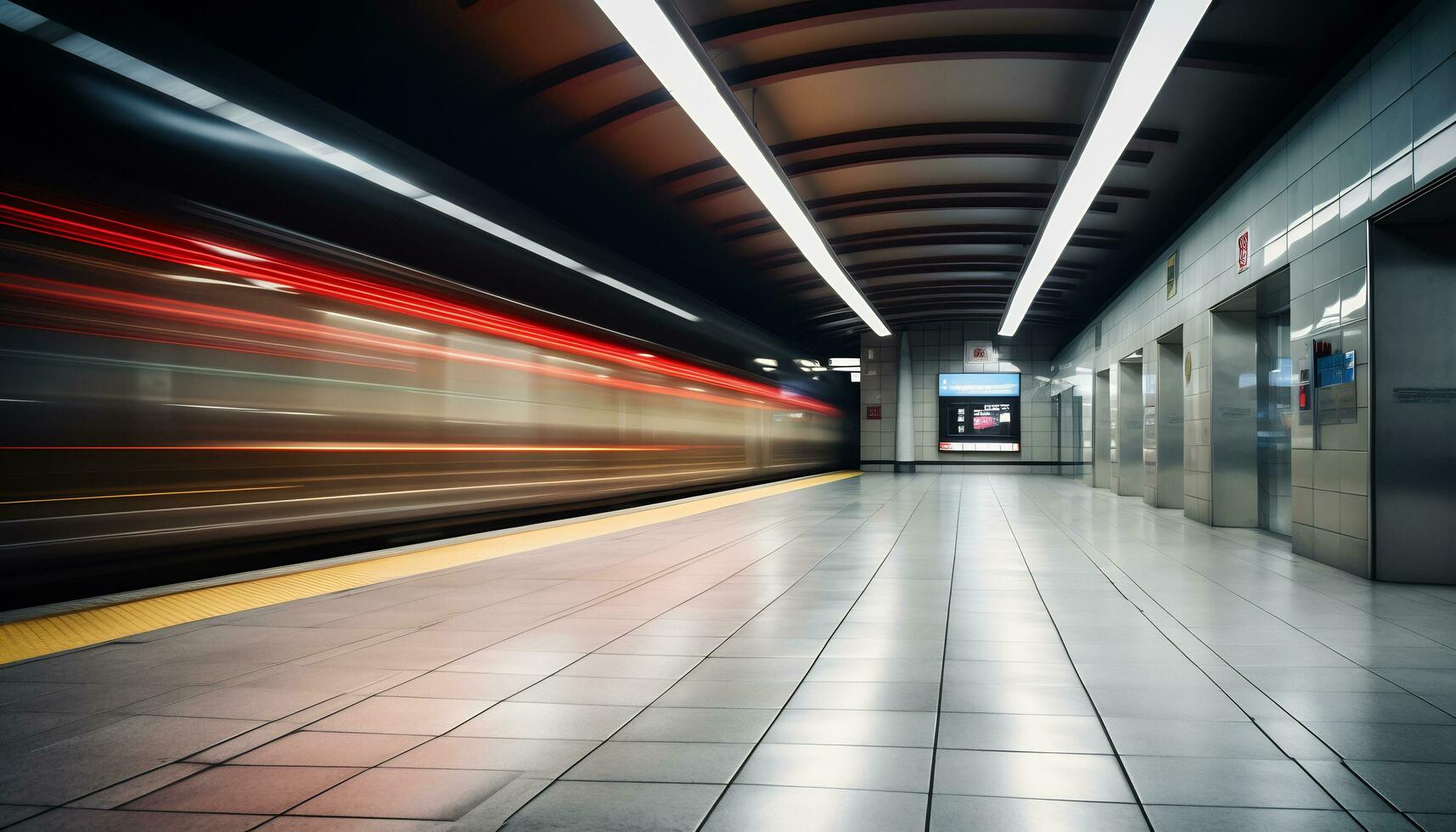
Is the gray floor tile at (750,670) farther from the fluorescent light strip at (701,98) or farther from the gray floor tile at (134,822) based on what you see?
the fluorescent light strip at (701,98)

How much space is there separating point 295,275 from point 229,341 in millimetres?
647

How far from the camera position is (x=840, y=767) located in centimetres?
241

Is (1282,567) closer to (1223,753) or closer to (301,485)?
(1223,753)

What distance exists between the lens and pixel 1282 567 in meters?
6.36

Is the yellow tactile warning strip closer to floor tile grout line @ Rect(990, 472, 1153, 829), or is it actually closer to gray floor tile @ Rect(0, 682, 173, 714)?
gray floor tile @ Rect(0, 682, 173, 714)

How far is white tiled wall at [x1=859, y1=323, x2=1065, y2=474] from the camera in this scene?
25047mm

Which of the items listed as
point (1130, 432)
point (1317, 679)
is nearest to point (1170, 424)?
point (1130, 432)

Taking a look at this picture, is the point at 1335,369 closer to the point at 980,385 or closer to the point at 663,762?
the point at 663,762

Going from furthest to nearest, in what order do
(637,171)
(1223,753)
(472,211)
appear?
(637,171) < (472,211) < (1223,753)

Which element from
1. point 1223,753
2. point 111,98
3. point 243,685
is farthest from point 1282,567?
point 111,98

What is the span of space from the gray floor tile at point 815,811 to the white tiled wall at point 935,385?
928 inches

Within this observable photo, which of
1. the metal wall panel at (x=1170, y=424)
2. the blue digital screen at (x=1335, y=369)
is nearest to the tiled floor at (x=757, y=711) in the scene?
the blue digital screen at (x=1335, y=369)

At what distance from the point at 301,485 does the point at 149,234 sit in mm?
1645

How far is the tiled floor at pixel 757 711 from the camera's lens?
2.15 m
